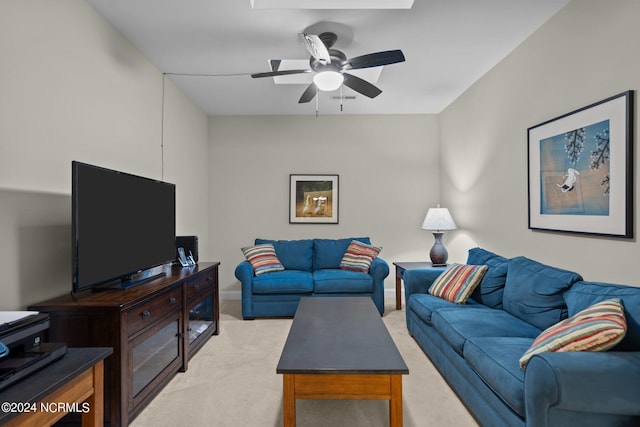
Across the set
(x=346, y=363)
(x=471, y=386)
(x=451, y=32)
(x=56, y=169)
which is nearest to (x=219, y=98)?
(x=56, y=169)

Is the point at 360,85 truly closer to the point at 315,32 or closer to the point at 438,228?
the point at 315,32

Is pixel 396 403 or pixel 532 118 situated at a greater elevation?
pixel 532 118

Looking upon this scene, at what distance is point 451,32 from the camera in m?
2.85

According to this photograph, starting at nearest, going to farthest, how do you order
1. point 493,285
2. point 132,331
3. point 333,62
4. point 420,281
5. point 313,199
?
point 132,331 < point 333,62 < point 493,285 < point 420,281 < point 313,199

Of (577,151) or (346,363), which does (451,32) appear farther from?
(346,363)

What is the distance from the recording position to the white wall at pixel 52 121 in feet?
6.13

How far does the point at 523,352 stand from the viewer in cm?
188

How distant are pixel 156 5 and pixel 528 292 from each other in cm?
332

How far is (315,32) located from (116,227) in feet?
6.97

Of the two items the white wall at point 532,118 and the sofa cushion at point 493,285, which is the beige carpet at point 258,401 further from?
the white wall at point 532,118

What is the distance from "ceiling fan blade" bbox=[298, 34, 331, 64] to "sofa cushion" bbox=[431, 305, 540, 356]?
2.12m

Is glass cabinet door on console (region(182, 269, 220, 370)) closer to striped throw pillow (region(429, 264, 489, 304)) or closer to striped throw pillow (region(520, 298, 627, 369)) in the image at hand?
striped throw pillow (region(429, 264, 489, 304))

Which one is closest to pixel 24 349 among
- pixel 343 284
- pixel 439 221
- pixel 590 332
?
pixel 590 332

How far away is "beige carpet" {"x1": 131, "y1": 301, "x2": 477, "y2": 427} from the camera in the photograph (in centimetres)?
211
